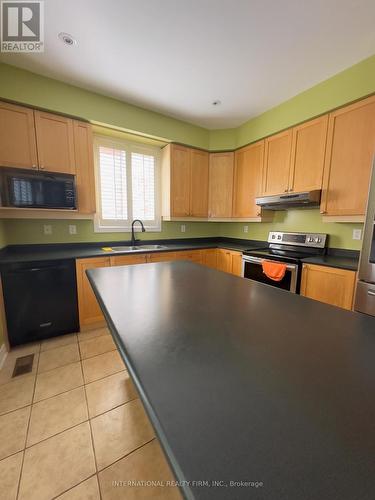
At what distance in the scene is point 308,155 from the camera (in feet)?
8.23

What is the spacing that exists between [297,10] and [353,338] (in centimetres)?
223

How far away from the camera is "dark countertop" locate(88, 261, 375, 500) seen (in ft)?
1.03

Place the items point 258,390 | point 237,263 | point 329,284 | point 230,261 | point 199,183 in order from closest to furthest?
point 258,390, point 329,284, point 237,263, point 230,261, point 199,183

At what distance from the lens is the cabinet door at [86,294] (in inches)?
94.5

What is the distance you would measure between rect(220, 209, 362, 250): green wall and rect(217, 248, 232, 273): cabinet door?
1.93ft

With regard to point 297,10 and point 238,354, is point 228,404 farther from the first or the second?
point 297,10

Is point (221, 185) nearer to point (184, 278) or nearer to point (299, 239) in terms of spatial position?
point (299, 239)

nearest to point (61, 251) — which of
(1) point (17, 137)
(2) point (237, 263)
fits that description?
(1) point (17, 137)

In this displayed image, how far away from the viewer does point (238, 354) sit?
61 centimetres

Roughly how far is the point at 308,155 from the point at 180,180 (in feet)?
5.72

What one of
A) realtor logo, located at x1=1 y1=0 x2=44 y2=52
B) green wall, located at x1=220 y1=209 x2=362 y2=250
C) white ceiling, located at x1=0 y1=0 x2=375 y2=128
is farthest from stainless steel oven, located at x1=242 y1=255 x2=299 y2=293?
realtor logo, located at x1=1 y1=0 x2=44 y2=52

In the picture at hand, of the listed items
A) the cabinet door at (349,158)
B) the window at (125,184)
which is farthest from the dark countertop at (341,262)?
the window at (125,184)

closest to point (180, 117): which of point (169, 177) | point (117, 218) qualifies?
point (169, 177)

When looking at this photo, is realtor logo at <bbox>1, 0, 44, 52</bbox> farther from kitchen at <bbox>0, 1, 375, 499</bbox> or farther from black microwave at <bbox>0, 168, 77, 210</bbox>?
black microwave at <bbox>0, 168, 77, 210</bbox>
